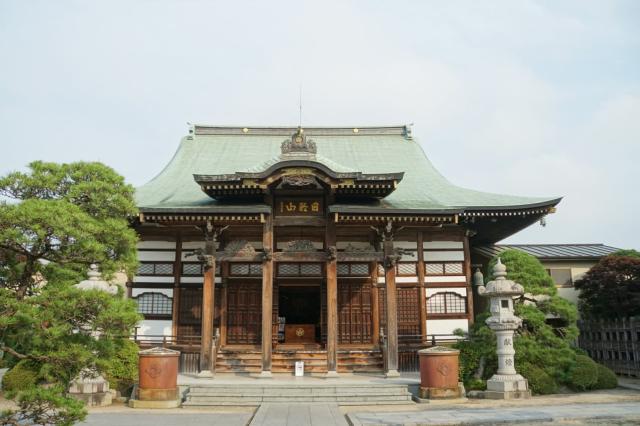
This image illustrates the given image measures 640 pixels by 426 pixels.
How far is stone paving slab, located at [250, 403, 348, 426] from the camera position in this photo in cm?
1128

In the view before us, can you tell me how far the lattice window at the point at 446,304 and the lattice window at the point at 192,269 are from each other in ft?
29.1

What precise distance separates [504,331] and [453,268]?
4988 millimetres

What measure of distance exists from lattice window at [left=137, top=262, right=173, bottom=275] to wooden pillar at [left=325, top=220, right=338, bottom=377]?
6516mm

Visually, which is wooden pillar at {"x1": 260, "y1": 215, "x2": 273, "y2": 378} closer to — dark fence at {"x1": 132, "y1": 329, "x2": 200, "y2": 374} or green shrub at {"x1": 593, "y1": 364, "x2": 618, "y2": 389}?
dark fence at {"x1": 132, "y1": 329, "x2": 200, "y2": 374}

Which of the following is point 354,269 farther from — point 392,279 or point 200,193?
point 200,193

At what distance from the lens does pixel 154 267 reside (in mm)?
19484

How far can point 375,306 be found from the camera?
1956cm

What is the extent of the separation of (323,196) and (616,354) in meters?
12.4

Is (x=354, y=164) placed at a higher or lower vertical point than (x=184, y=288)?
higher

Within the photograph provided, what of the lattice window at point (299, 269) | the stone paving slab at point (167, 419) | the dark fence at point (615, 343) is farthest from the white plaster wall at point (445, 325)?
the stone paving slab at point (167, 419)

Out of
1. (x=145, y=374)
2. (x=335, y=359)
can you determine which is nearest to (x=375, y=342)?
(x=335, y=359)

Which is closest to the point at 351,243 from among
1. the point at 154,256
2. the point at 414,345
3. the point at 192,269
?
the point at 414,345

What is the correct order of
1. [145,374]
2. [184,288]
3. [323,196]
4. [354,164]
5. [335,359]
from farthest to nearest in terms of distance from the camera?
[354,164], [184,288], [323,196], [335,359], [145,374]

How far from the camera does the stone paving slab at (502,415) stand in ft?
36.8
